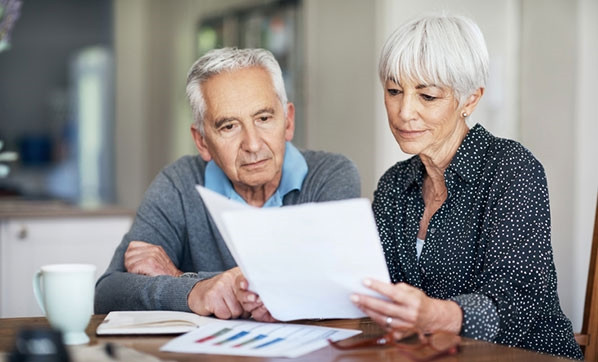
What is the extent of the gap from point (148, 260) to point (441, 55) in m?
0.83

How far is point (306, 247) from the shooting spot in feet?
3.97

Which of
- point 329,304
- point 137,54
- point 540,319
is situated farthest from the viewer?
point 137,54

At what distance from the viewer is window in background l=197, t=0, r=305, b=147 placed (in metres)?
5.13

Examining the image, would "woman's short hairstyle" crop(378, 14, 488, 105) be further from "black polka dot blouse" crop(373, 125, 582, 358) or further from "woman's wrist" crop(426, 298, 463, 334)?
"woman's wrist" crop(426, 298, 463, 334)

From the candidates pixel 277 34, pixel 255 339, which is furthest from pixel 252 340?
pixel 277 34

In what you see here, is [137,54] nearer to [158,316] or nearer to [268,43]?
[268,43]

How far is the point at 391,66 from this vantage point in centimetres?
168

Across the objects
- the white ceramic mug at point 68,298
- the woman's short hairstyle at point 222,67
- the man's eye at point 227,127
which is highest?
the woman's short hairstyle at point 222,67

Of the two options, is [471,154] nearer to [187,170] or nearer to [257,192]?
[257,192]

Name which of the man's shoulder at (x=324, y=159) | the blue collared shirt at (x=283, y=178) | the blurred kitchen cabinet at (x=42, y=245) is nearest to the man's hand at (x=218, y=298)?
the blue collared shirt at (x=283, y=178)

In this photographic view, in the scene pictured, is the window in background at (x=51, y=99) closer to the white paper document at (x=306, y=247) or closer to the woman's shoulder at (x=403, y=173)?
the woman's shoulder at (x=403, y=173)

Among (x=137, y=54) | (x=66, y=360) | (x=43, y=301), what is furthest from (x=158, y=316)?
(x=137, y=54)

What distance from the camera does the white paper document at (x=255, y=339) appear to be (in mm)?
1249

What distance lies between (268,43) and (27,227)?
2.54 m
